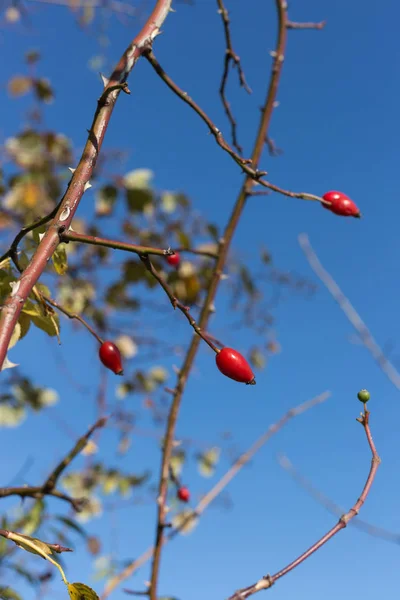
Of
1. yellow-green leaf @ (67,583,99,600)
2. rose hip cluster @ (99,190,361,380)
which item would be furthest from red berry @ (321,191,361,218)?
yellow-green leaf @ (67,583,99,600)

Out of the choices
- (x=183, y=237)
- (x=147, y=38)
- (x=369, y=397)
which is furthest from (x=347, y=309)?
(x=183, y=237)

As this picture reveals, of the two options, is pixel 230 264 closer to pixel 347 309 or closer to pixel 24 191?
pixel 24 191

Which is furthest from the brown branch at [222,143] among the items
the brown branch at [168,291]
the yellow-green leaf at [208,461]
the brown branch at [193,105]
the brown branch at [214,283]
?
the yellow-green leaf at [208,461]

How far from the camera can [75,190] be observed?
71 cm

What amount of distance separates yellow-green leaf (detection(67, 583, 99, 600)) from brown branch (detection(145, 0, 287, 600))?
0.73m

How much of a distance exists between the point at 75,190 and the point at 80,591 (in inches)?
18.5

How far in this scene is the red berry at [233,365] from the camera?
79 centimetres

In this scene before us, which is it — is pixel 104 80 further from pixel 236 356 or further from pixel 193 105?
pixel 236 356

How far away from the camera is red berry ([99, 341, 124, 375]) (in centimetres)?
98

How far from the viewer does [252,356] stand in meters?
4.62

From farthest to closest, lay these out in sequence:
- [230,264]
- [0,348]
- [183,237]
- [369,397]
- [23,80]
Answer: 1. [23,80]
2. [230,264]
3. [183,237]
4. [369,397]
5. [0,348]

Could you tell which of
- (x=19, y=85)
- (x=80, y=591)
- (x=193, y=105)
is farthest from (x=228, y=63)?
(x=19, y=85)

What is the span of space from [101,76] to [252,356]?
3.87 metres

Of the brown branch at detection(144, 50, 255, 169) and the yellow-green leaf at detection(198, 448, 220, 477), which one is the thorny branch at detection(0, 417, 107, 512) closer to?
the brown branch at detection(144, 50, 255, 169)
